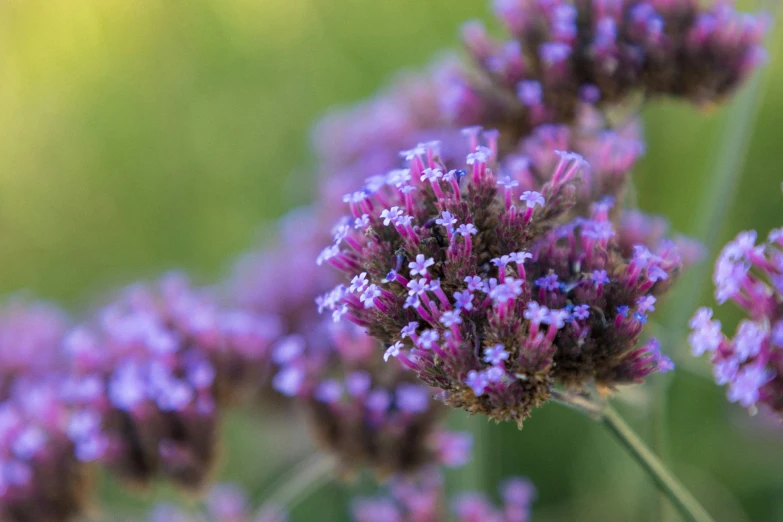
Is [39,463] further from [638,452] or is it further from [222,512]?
[638,452]

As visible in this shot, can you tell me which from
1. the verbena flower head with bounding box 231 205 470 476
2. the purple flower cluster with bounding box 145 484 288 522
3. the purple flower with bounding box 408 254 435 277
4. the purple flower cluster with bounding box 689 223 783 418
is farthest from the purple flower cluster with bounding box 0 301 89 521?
the purple flower cluster with bounding box 689 223 783 418

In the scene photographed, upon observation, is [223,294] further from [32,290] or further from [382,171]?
[32,290]

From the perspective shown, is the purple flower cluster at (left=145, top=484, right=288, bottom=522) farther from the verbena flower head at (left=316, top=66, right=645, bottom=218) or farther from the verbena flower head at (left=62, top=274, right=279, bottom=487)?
the verbena flower head at (left=316, top=66, right=645, bottom=218)

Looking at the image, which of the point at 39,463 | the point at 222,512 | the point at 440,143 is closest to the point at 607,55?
the point at 440,143

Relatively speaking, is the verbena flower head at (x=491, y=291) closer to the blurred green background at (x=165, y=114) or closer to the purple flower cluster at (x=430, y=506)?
the purple flower cluster at (x=430, y=506)

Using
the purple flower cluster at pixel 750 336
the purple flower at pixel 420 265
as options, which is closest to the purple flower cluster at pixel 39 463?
the purple flower at pixel 420 265

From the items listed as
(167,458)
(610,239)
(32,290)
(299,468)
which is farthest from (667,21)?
(32,290)
